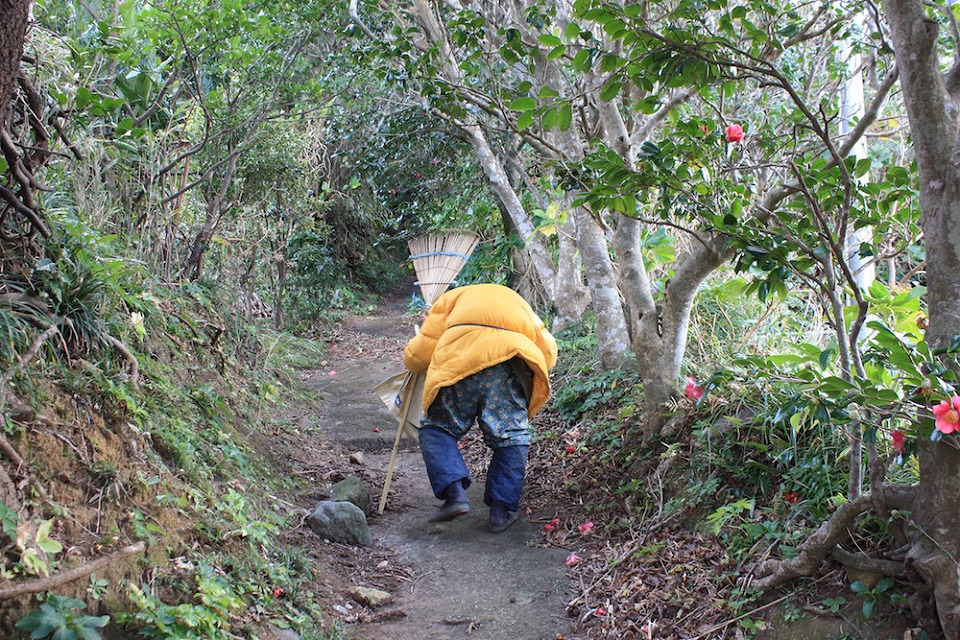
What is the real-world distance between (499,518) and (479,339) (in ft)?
3.67

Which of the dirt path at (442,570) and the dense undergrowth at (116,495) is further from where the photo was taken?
the dirt path at (442,570)

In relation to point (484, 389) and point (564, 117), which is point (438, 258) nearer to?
point (484, 389)

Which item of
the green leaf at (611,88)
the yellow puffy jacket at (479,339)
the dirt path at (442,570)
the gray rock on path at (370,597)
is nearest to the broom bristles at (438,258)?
the dirt path at (442,570)

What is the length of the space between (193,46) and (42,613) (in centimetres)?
429

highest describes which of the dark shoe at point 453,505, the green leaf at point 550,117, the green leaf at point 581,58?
the green leaf at point 581,58

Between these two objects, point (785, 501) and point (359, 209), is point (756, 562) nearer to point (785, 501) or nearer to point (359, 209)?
point (785, 501)

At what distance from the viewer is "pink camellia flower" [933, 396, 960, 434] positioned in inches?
84.7

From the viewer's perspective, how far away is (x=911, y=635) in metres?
2.65

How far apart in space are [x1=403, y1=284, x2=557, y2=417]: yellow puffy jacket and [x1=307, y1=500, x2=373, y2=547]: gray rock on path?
82 centimetres

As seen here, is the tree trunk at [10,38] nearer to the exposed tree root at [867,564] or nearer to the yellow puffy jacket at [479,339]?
the yellow puffy jacket at [479,339]

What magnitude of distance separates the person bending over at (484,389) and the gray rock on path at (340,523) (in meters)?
0.49

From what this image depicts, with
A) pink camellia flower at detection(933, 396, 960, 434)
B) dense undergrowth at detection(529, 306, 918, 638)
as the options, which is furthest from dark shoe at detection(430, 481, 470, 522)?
pink camellia flower at detection(933, 396, 960, 434)

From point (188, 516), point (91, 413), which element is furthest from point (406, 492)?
point (91, 413)

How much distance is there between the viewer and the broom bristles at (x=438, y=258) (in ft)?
28.1
